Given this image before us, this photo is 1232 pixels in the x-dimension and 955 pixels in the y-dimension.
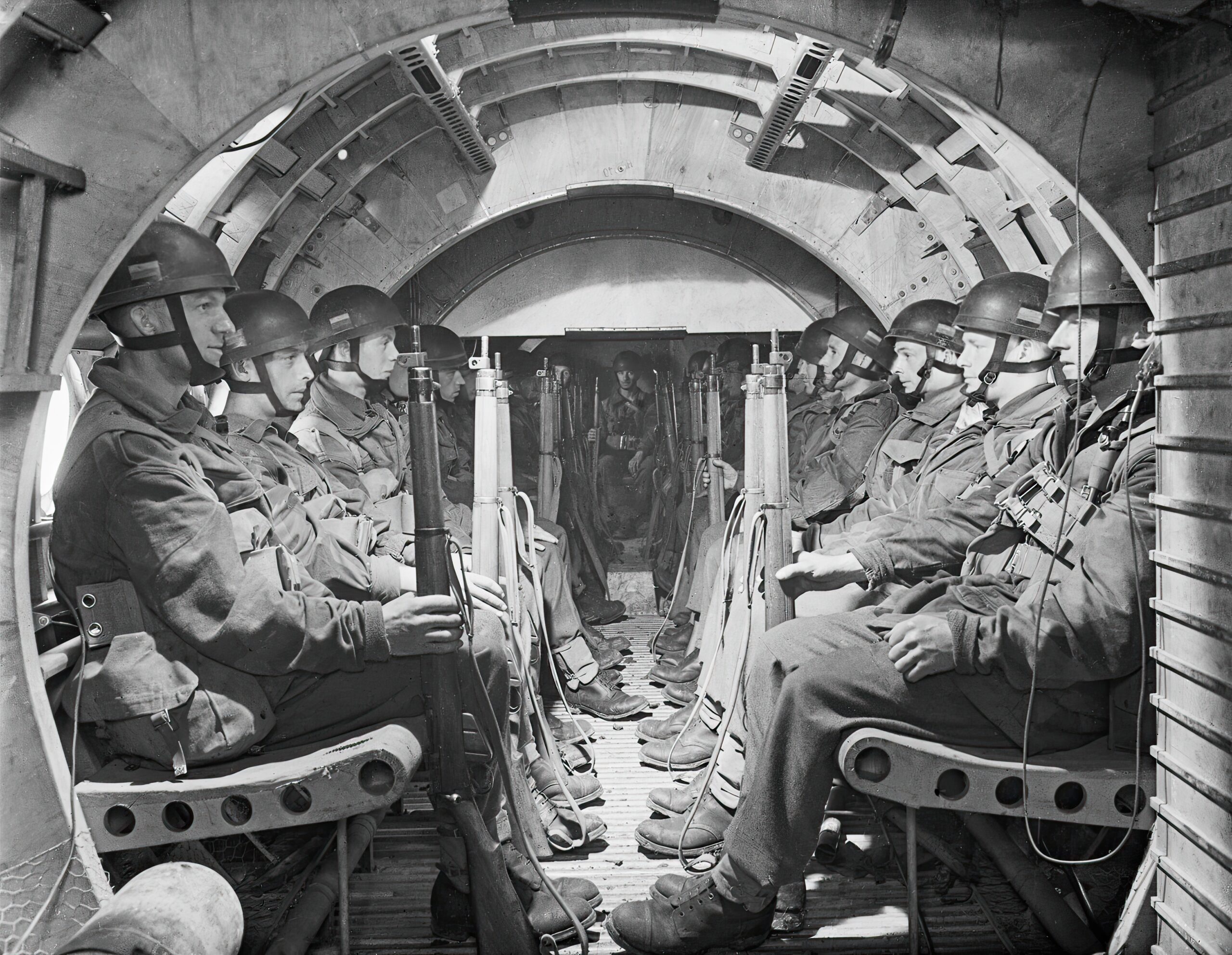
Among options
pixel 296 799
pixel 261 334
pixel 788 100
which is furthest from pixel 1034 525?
pixel 261 334

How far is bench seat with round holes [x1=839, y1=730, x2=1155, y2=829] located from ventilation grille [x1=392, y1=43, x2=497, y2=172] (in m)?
3.60

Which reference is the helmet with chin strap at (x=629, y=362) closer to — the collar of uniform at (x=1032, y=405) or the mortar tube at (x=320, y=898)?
the collar of uniform at (x=1032, y=405)

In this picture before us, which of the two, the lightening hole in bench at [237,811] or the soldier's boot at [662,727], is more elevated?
the lightening hole in bench at [237,811]

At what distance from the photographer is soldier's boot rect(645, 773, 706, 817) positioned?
13.1ft

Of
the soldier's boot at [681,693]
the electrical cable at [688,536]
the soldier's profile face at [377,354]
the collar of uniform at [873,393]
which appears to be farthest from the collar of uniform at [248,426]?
the collar of uniform at [873,393]

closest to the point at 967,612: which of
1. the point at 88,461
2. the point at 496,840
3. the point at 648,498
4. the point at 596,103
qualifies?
the point at 496,840

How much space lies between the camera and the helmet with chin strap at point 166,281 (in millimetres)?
2906

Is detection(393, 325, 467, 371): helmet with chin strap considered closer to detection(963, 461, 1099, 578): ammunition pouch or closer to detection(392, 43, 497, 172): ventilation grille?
detection(392, 43, 497, 172): ventilation grille

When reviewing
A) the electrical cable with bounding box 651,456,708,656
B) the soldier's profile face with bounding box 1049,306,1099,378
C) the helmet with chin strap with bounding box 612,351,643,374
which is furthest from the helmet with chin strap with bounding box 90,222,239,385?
the helmet with chin strap with bounding box 612,351,643,374

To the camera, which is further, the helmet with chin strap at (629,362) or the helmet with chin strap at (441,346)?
the helmet with chin strap at (629,362)

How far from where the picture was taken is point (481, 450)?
4.25 m

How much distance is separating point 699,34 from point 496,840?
4.19m

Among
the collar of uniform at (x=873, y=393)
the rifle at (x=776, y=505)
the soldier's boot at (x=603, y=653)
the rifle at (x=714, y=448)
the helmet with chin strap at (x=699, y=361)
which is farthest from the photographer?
the helmet with chin strap at (x=699, y=361)

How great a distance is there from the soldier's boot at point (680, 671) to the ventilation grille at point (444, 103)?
3.04 m
